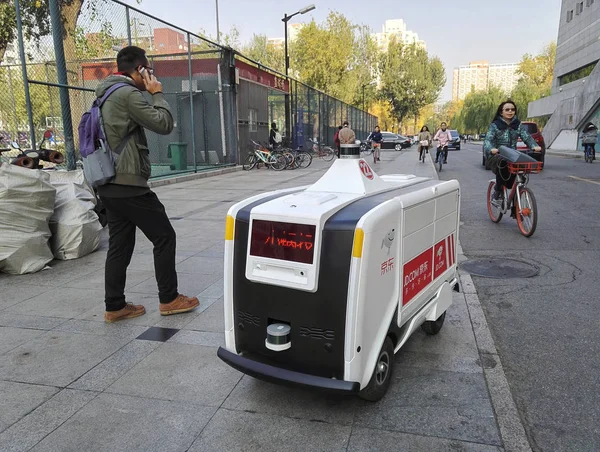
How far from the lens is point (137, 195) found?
3.57m

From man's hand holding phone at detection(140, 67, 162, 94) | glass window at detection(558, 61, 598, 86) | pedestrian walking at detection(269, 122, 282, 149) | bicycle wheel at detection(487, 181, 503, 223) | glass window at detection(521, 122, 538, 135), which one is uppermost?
glass window at detection(558, 61, 598, 86)

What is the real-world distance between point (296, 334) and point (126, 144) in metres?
1.98

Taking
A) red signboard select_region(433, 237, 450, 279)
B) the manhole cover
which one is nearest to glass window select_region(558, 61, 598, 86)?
the manhole cover

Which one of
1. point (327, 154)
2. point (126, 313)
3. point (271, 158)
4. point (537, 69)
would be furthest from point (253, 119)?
point (537, 69)

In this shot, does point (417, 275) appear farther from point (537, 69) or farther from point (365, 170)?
point (537, 69)

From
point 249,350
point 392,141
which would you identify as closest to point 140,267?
point 249,350

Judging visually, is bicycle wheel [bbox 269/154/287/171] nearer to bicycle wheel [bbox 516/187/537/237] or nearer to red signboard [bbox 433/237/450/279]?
bicycle wheel [bbox 516/187/537/237]

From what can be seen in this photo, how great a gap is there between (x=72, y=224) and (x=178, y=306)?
2426 mm

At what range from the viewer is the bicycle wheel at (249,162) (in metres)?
18.6

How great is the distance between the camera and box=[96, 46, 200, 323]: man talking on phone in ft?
11.2

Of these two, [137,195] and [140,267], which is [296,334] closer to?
[137,195]

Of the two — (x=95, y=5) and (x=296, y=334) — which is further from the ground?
(x=95, y=5)

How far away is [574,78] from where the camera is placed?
50281 mm

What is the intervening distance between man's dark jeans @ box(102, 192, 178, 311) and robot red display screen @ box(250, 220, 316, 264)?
56.2 inches
